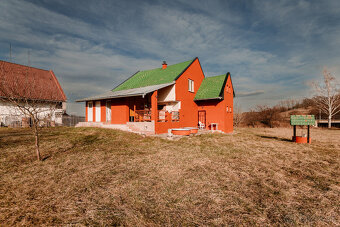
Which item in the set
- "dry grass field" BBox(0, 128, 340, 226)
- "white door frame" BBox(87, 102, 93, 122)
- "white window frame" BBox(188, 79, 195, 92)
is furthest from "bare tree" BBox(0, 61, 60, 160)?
"white window frame" BBox(188, 79, 195, 92)

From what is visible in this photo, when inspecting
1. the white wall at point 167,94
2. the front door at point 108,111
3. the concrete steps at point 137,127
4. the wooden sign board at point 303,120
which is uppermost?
the white wall at point 167,94

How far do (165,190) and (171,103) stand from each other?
12.2 m

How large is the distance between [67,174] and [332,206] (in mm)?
7273

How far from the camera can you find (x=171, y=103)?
1616cm

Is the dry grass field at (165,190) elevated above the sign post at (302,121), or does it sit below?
below

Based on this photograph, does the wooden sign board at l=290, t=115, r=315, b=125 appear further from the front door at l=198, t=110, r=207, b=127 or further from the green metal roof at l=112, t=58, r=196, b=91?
the green metal roof at l=112, t=58, r=196, b=91

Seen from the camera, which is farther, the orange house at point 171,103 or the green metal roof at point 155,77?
the green metal roof at point 155,77

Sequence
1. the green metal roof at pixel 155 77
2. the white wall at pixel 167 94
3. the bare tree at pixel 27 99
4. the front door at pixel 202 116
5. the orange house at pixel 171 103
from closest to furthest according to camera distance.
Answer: the bare tree at pixel 27 99 → the orange house at pixel 171 103 → the white wall at pixel 167 94 → the green metal roof at pixel 155 77 → the front door at pixel 202 116

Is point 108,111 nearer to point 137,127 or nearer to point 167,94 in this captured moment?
point 137,127

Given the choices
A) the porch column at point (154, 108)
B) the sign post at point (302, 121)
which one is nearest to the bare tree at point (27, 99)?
the porch column at point (154, 108)

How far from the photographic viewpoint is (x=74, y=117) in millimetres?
22312

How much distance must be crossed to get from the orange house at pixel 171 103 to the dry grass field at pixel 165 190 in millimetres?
6972

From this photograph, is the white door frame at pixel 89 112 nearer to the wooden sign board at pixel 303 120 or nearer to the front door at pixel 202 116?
the front door at pixel 202 116

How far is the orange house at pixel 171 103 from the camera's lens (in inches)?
586
